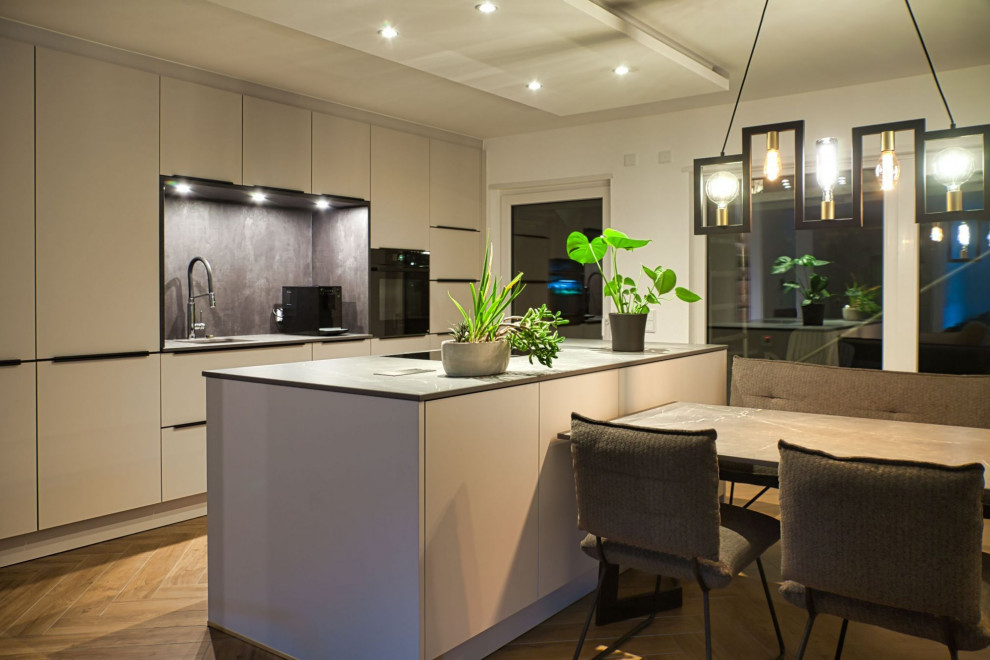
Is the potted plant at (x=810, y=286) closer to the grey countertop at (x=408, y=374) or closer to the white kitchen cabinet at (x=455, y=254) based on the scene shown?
the grey countertop at (x=408, y=374)

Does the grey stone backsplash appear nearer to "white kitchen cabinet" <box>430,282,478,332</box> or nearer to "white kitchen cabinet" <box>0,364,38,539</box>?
"white kitchen cabinet" <box>430,282,478,332</box>

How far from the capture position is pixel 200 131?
4.12 meters

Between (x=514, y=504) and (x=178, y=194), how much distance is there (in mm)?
3222

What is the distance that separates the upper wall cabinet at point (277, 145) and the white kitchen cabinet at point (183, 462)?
147cm

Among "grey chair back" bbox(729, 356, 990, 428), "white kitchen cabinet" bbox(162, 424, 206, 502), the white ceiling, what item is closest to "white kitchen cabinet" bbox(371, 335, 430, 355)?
"white kitchen cabinet" bbox(162, 424, 206, 502)

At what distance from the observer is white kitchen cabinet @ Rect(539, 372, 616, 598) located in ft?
8.50

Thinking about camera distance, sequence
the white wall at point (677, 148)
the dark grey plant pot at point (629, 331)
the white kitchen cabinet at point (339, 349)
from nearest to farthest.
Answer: the dark grey plant pot at point (629, 331) → the white wall at point (677, 148) → the white kitchen cabinet at point (339, 349)

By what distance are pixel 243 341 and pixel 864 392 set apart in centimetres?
330

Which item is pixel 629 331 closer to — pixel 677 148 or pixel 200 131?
pixel 677 148

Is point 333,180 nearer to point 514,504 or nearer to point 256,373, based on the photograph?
point 256,373

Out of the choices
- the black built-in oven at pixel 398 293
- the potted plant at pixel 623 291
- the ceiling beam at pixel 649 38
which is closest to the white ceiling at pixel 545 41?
the ceiling beam at pixel 649 38

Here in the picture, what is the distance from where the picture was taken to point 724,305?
5.18m

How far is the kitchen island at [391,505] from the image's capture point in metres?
2.12

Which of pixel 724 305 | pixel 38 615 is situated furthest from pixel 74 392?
pixel 724 305
